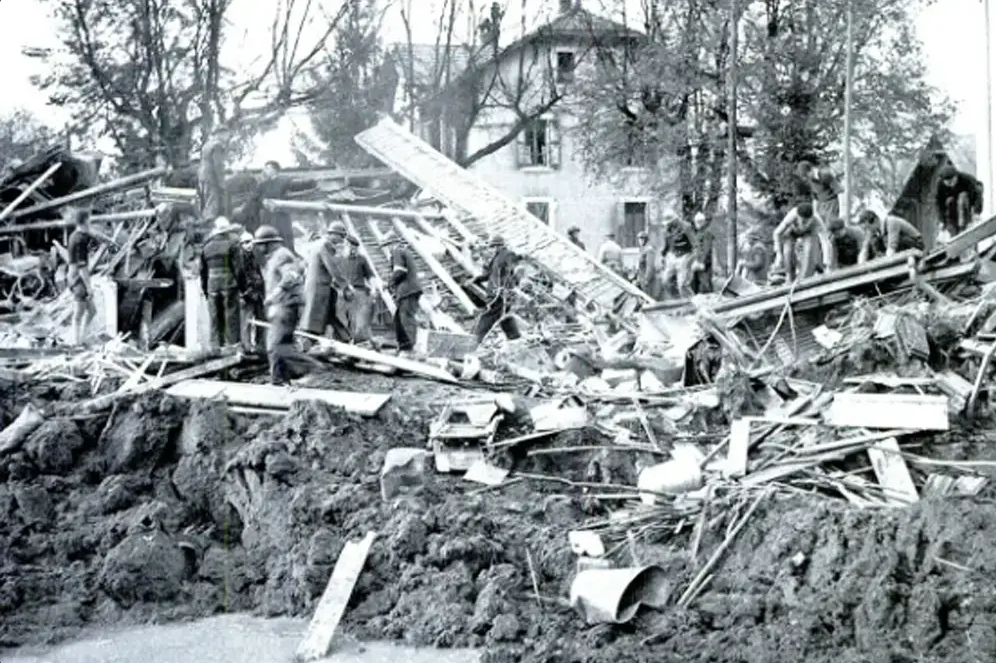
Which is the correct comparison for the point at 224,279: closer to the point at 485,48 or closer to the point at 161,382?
the point at 161,382

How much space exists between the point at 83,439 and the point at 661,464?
5038 mm

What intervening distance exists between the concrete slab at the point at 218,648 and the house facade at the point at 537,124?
23.4m

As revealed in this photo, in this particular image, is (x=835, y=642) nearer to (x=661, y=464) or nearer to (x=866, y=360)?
(x=661, y=464)

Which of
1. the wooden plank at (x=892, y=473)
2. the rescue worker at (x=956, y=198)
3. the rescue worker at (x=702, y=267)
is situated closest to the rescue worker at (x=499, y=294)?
the rescue worker at (x=702, y=267)

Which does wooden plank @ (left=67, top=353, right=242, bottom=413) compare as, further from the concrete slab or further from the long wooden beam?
the long wooden beam

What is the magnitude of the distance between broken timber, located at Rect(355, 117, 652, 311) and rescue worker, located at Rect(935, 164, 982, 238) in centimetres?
488

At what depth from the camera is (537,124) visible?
3625 centimetres

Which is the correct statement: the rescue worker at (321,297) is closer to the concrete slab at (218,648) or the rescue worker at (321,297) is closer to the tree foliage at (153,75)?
the concrete slab at (218,648)

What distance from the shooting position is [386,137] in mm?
26484

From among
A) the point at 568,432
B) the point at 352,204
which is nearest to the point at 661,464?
the point at 568,432

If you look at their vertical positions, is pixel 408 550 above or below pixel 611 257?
below

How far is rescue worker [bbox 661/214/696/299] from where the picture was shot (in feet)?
62.1

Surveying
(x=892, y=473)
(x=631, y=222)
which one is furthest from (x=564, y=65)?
(x=892, y=473)

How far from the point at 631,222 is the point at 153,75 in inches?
728
